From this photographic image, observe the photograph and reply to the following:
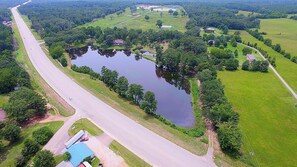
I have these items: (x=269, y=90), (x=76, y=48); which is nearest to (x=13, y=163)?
(x=269, y=90)

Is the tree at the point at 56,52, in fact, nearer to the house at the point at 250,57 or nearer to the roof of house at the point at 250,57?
the house at the point at 250,57

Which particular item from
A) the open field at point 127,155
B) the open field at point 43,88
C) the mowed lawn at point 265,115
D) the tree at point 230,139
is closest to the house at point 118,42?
the open field at point 43,88

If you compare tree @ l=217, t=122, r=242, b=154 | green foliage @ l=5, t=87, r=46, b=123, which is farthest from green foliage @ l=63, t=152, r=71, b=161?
tree @ l=217, t=122, r=242, b=154

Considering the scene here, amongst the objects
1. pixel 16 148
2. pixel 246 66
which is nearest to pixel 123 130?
pixel 16 148

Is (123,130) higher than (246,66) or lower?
lower

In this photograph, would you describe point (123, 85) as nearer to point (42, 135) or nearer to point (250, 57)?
point (42, 135)
